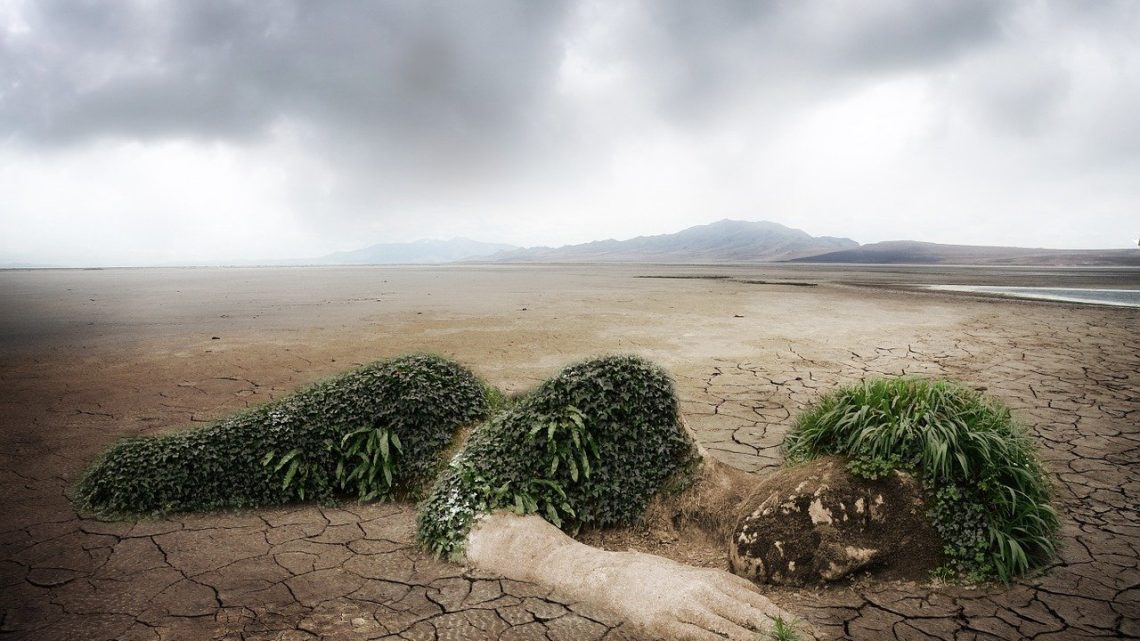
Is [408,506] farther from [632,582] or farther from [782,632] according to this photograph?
[782,632]

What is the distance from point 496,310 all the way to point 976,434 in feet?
54.5

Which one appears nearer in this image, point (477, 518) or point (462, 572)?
point (462, 572)

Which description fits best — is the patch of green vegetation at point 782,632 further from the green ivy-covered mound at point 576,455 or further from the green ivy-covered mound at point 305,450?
the green ivy-covered mound at point 305,450

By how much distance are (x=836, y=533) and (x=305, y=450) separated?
4.88 m

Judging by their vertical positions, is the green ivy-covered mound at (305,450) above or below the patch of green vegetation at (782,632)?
above

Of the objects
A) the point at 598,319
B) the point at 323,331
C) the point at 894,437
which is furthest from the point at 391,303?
the point at 894,437

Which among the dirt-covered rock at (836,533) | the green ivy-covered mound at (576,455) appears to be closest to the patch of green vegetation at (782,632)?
the dirt-covered rock at (836,533)

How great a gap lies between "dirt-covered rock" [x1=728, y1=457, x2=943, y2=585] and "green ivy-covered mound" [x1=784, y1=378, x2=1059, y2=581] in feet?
0.43

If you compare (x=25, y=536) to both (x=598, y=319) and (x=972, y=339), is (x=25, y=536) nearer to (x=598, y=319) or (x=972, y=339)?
(x=598, y=319)

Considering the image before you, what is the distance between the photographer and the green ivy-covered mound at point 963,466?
13.8ft

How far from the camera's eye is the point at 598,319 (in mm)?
17094

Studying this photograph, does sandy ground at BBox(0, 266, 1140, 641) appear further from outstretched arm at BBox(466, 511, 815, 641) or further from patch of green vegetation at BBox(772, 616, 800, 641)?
patch of green vegetation at BBox(772, 616, 800, 641)

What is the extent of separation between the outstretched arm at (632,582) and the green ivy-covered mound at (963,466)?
5.16 ft

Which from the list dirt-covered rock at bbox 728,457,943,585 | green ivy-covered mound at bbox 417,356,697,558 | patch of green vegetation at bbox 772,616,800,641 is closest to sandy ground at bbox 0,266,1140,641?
dirt-covered rock at bbox 728,457,943,585
